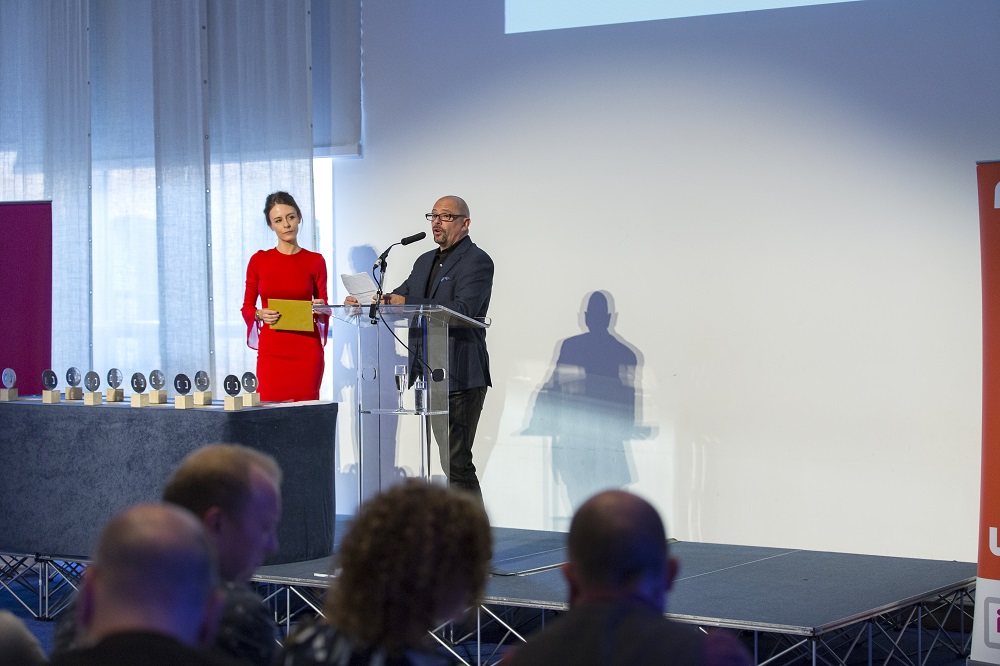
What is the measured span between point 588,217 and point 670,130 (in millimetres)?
617

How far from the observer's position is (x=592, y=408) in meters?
6.24

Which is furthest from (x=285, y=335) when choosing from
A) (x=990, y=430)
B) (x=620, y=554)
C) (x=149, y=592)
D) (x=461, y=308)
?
(x=149, y=592)

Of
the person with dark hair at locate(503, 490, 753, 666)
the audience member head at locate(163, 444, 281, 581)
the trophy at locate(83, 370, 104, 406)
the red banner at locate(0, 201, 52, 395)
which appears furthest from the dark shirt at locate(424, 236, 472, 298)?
the person with dark hair at locate(503, 490, 753, 666)

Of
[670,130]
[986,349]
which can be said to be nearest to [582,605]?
[986,349]

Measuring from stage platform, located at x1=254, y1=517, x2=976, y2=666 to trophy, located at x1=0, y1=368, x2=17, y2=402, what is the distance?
4.87ft

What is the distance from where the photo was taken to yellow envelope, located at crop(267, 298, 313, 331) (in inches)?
212

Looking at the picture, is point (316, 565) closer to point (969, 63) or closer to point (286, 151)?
point (286, 151)

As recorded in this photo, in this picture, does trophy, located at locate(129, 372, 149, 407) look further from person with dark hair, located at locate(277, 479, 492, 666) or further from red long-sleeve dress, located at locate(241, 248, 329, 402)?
person with dark hair, located at locate(277, 479, 492, 666)

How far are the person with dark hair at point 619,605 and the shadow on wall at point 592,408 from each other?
4.41 meters

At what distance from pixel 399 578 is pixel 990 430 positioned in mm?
3102

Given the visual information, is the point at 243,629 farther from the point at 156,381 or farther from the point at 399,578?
the point at 156,381

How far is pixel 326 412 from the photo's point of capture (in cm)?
505

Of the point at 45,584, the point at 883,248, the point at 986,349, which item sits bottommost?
the point at 45,584

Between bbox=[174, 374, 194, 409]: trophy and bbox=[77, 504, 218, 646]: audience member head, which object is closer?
bbox=[77, 504, 218, 646]: audience member head
